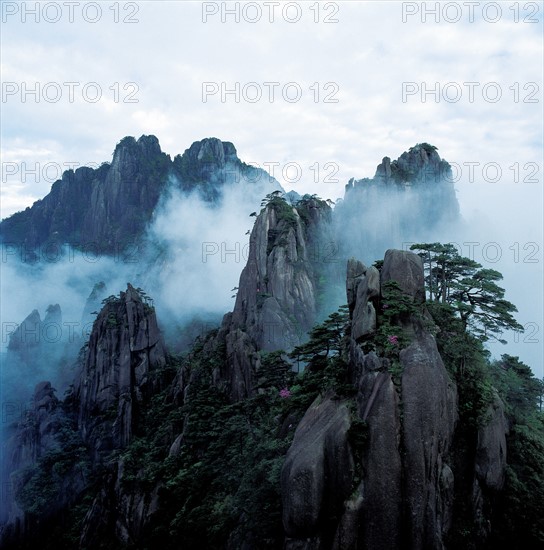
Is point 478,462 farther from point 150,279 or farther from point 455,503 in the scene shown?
point 150,279

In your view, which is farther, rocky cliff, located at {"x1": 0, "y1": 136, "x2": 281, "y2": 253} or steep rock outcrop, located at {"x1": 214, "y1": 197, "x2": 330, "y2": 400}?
rocky cliff, located at {"x1": 0, "y1": 136, "x2": 281, "y2": 253}

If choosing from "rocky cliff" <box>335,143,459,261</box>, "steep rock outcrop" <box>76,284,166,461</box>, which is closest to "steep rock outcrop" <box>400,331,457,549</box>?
"steep rock outcrop" <box>76,284,166,461</box>

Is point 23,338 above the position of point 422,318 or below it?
below

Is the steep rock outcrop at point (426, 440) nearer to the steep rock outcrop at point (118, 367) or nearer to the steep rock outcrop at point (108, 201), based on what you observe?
the steep rock outcrop at point (118, 367)

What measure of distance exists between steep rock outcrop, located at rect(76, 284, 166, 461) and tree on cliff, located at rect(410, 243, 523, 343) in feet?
152

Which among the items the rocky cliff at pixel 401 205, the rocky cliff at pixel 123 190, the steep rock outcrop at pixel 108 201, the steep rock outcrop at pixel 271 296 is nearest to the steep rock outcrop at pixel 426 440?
the steep rock outcrop at pixel 271 296

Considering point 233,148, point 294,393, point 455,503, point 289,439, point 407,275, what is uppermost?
point 233,148

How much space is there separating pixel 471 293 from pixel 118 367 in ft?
168

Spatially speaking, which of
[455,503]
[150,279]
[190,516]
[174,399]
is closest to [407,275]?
[455,503]

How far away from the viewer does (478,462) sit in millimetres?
20609

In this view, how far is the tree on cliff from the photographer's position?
2588 cm

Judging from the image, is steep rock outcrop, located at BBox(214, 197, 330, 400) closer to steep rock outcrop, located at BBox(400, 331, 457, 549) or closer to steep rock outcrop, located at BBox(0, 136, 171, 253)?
steep rock outcrop, located at BBox(400, 331, 457, 549)

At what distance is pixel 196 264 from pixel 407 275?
8681 cm

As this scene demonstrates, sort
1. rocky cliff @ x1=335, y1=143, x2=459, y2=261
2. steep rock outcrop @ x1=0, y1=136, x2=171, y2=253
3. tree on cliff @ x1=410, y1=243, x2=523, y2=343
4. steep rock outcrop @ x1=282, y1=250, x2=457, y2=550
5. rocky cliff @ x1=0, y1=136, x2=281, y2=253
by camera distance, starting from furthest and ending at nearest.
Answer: rocky cliff @ x1=0, y1=136, x2=281, y2=253
steep rock outcrop @ x1=0, y1=136, x2=171, y2=253
rocky cliff @ x1=335, y1=143, x2=459, y2=261
tree on cliff @ x1=410, y1=243, x2=523, y2=343
steep rock outcrop @ x1=282, y1=250, x2=457, y2=550
